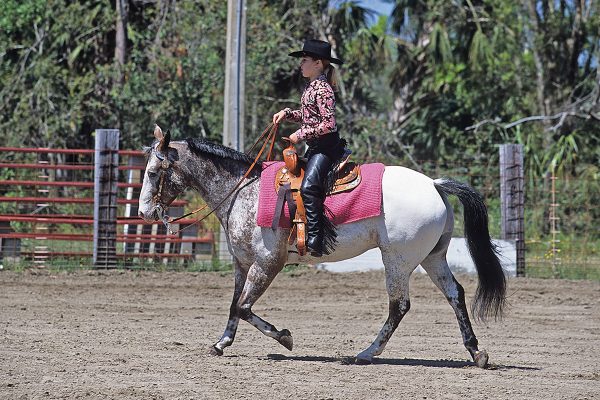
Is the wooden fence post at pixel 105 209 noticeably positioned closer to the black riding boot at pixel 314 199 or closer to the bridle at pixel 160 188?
the bridle at pixel 160 188

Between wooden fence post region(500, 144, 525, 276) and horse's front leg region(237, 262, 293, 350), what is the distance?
8338mm

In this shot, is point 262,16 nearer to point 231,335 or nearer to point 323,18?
point 323,18

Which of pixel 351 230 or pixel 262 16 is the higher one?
pixel 262 16

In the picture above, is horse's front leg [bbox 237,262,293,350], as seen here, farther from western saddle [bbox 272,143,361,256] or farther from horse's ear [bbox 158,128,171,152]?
horse's ear [bbox 158,128,171,152]

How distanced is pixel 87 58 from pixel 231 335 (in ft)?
61.7

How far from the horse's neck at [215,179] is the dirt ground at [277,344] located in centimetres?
123

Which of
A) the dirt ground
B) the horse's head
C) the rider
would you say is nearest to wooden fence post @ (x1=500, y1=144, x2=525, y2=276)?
the dirt ground

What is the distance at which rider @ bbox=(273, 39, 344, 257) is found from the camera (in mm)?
8156

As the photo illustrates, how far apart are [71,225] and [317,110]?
8686 mm

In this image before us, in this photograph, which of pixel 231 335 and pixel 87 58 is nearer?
pixel 231 335

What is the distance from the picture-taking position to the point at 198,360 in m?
7.89

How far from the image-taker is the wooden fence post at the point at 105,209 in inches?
609

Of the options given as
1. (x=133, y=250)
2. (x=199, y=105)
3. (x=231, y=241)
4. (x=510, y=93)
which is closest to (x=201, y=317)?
(x=231, y=241)

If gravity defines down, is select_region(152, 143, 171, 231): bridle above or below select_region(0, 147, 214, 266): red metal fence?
above
